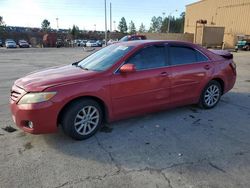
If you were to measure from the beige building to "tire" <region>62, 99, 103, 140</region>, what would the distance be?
34950 millimetres

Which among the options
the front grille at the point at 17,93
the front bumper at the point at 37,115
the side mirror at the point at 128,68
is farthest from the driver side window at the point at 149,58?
the front grille at the point at 17,93

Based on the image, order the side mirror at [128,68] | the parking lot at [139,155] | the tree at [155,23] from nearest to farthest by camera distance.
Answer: the parking lot at [139,155] < the side mirror at [128,68] < the tree at [155,23]

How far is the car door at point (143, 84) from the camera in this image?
4.31 m

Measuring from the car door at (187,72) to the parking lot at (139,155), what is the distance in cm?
48

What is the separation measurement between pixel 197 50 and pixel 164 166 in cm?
297

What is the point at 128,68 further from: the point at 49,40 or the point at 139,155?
the point at 49,40

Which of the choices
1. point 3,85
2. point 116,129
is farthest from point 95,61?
point 3,85

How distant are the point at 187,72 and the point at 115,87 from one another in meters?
1.69

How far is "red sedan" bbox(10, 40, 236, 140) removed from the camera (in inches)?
149

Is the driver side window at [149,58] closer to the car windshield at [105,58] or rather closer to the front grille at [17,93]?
the car windshield at [105,58]

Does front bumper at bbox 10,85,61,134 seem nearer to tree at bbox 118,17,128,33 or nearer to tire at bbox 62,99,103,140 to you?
tire at bbox 62,99,103,140

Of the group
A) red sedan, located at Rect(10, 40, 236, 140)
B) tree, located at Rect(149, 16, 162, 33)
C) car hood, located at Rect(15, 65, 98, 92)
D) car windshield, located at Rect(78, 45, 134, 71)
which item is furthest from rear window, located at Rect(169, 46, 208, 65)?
tree, located at Rect(149, 16, 162, 33)

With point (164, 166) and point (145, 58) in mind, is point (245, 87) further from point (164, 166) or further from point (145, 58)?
point (164, 166)

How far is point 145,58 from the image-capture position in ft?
15.4
